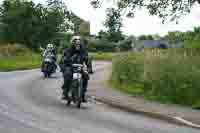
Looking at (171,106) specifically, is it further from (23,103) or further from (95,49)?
(95,49)

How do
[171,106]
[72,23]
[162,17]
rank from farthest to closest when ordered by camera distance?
[72,23]
[162,17]
[171,106]

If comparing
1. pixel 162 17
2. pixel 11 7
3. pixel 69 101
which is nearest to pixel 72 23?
pixel 11 7

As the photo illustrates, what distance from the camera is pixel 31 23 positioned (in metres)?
94.0

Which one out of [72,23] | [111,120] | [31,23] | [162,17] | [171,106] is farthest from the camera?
[72,23]

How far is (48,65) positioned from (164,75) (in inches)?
467

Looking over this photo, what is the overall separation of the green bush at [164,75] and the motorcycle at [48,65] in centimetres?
689

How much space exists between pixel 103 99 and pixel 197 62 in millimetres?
3179

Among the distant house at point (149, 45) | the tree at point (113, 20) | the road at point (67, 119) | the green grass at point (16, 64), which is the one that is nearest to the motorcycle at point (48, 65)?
the distant house at point (149, 45)

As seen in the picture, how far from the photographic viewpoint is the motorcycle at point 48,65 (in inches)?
1127

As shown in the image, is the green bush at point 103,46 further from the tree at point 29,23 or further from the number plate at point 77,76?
the number plate at point 77,76

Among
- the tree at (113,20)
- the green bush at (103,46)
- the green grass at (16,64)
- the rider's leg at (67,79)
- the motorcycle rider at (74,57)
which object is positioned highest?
the tree at (113,20)

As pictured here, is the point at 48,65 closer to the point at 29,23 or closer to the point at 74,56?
the point at 74,56

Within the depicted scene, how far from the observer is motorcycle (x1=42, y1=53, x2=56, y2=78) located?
28625 millimetres

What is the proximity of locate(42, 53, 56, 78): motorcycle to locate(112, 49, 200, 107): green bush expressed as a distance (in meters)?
6.89
